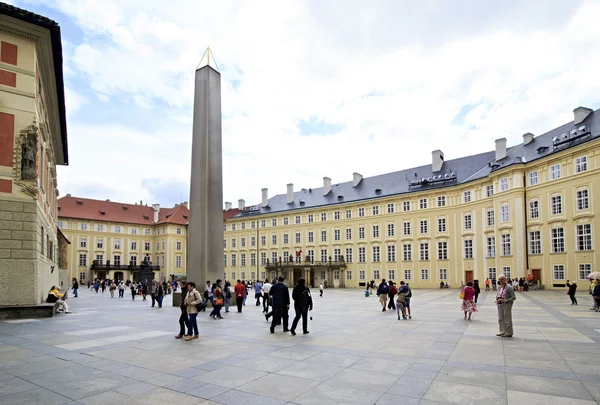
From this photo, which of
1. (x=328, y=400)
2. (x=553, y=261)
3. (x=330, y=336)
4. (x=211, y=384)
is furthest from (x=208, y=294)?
(x=553, y=261)

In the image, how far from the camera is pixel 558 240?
130 feet

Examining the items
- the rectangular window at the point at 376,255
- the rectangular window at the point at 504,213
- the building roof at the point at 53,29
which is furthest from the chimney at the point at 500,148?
the building roof at the point at 53,29

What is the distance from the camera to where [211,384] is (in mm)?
6809

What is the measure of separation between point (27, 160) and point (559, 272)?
138ft

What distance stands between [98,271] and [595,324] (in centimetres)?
7580

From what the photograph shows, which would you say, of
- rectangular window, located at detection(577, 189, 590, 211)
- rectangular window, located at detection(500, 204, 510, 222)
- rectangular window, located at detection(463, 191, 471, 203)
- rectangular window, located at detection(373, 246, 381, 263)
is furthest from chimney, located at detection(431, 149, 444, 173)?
rectangular window, located at detection(577, 189, 590, 211)

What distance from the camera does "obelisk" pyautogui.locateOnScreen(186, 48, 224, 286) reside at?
21.9 m

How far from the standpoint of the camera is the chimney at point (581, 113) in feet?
133

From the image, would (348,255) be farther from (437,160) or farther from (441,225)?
(437,160)

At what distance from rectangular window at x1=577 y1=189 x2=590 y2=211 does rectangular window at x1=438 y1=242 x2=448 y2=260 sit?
700 inches

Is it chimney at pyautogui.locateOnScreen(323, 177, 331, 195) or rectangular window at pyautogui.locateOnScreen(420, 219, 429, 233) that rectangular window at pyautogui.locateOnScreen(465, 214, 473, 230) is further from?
chimney at pyautogui.locateOnScreen(323, 177, 331, 195)

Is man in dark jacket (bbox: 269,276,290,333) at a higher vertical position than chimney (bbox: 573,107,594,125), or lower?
lower

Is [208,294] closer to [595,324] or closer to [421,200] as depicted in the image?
[595,324]

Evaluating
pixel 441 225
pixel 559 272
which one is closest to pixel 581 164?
pixel 559 272
